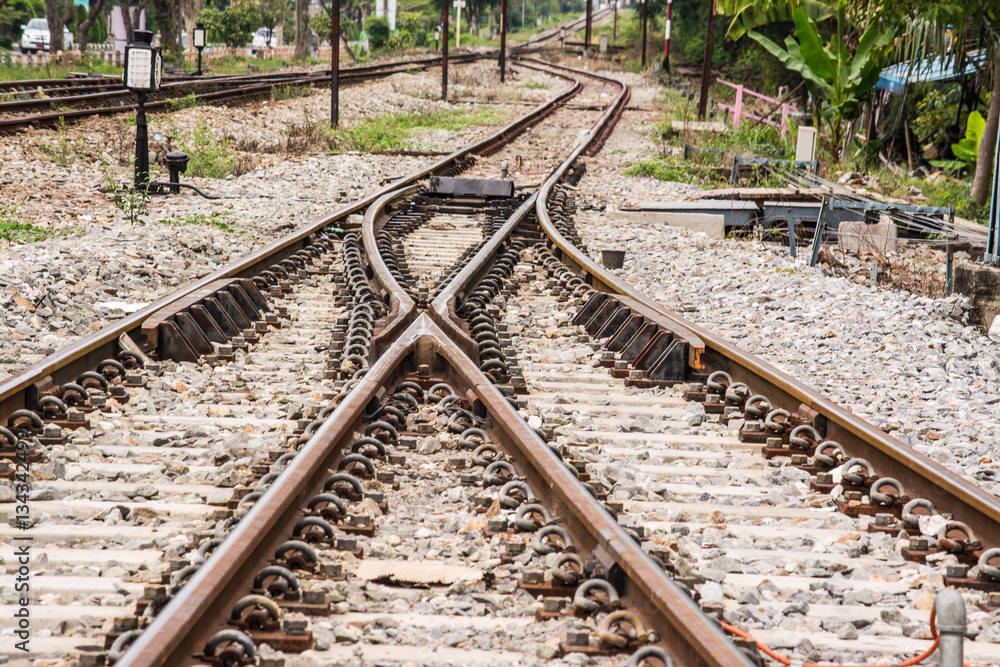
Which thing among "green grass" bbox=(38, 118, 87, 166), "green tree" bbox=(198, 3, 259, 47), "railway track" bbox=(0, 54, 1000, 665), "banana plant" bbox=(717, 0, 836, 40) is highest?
"green tree" bbox=(198, 3, 259, 47)

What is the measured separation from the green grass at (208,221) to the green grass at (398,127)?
6.90 metres

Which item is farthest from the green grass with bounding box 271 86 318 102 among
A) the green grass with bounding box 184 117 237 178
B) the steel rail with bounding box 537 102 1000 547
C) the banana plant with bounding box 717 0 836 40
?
the steel rail with bounding box 537 102 1000 547

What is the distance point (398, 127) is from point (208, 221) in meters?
11.8

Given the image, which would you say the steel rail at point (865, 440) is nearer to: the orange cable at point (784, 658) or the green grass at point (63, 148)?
the orange cable at point (784, 658)

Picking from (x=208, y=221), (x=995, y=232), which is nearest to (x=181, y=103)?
(x=208, y=221)

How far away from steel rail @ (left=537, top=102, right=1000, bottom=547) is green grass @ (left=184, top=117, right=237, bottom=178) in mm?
8805

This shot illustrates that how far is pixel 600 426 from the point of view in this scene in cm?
457

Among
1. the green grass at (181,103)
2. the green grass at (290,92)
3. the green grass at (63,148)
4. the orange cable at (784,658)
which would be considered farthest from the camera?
the green grass at (290,92)

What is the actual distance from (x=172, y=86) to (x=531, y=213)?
14396mm

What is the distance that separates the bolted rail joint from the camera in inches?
84.7

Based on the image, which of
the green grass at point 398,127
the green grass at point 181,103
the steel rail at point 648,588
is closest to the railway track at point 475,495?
the steel rail at point 648,588

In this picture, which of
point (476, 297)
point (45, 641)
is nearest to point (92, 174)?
point (476, 297)

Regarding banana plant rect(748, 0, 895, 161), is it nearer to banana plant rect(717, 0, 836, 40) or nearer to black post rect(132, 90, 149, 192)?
banana plant rect(717, 0, 836, 40)

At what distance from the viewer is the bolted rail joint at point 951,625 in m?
2.15
